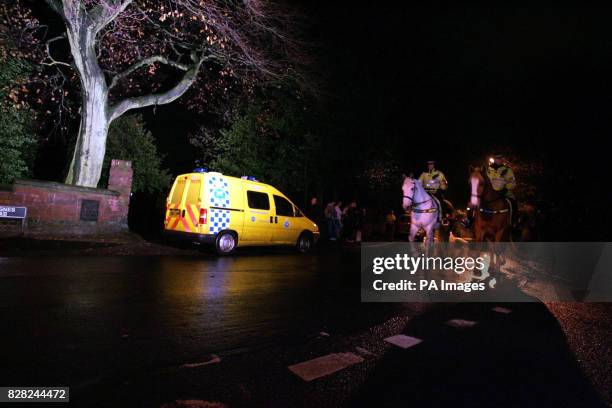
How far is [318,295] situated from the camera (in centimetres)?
→ 623

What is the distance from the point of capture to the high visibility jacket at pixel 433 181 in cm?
968

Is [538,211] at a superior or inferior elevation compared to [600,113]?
inferior

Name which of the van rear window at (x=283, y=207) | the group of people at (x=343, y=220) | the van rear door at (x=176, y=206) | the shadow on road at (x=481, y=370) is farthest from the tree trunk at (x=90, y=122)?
the shadow on road at (x=481, y=370)

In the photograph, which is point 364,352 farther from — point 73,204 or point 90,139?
point 90,139

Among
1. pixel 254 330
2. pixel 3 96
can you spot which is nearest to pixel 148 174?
pixel 3 96

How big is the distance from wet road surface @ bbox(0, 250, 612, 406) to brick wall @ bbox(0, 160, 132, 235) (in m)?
5.77

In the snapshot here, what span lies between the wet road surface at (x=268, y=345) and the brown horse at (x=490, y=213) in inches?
85.3

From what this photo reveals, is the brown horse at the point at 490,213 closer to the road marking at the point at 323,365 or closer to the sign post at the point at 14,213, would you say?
the road marking at the point at 323,365

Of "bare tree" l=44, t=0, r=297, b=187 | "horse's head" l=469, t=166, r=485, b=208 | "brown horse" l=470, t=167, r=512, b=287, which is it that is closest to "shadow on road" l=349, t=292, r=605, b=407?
"brown horse" l=470, t=167, r=512, b=287

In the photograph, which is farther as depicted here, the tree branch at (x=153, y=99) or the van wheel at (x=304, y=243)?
the tree branch at (x=153, y=99)

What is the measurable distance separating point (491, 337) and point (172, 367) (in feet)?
10.7

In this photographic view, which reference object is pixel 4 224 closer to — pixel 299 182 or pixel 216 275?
pixel 216 275

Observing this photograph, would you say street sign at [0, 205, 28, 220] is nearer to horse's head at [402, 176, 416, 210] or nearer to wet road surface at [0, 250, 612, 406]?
wet road surface at [0, 250, 612, 406]

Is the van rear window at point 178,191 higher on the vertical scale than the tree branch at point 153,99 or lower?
lower
